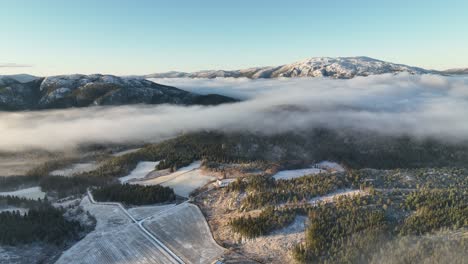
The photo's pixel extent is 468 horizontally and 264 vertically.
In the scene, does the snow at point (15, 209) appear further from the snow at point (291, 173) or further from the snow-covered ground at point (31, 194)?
the snow at point (291, 173)

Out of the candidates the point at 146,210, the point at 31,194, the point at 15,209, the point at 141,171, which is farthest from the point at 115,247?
the point at 141,171

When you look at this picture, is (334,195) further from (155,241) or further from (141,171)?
(141,171)

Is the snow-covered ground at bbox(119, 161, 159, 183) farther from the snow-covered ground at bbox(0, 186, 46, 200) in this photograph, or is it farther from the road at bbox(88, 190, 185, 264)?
the road at bbox(88, 190, 185, 264)

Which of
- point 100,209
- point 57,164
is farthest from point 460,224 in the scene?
point 57,164

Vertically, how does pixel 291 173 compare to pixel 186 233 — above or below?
above

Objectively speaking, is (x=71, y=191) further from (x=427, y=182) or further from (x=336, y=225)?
(x=427, y=182)
